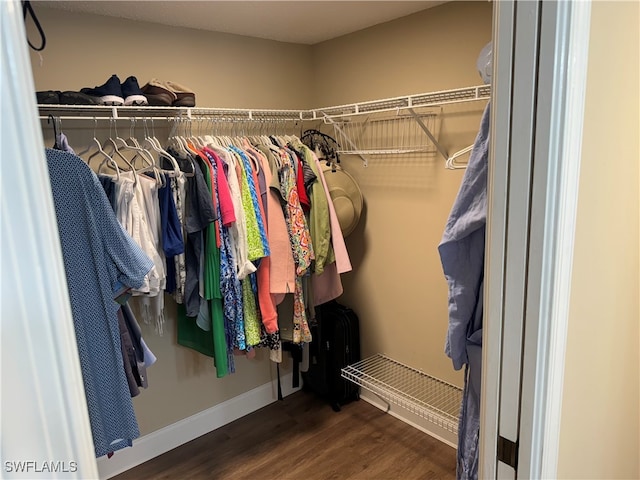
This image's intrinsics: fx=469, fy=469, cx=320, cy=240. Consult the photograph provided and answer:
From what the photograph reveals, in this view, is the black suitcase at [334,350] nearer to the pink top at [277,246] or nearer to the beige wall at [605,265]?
the pink top at [277,246]

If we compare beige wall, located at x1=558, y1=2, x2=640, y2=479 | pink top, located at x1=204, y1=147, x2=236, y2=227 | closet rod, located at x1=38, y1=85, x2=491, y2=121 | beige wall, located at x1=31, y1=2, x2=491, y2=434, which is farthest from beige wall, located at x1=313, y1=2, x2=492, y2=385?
beige wall, located at x1=558, y1=2, x2=640, y2=479

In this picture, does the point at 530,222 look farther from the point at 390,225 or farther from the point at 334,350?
the point at 334,350

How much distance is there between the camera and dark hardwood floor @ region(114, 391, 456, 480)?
2.37 m

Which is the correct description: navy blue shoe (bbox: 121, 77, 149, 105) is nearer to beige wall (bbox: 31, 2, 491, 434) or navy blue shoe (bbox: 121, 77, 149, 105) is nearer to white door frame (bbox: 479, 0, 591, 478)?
beige wall (bbox: 31, 2, 491, 434)

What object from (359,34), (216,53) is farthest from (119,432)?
(359,34)

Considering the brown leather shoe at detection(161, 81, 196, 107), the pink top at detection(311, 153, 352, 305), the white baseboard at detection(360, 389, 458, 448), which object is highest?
the brown leather shoe at detection(161, 81, 196, 107)

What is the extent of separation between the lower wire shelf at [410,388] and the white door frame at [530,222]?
1282 millimetres

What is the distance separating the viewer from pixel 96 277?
1463 mm

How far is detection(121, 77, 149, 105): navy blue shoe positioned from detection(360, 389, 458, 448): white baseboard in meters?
2.12

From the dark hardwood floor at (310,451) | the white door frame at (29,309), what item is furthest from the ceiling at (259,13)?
the dark hardwood floor at (310,451)

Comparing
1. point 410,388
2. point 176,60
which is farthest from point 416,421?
point 176,60

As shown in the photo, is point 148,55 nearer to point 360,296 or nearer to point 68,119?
point 68,119

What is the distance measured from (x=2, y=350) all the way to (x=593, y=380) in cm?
117

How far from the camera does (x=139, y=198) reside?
1.99 m
